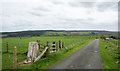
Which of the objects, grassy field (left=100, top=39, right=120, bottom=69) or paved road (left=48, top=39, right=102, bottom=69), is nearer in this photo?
paved road (left=48, top=39, right=102, bottom=69)

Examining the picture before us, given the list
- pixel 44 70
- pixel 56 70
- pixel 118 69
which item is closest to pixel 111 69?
pixel 118 69

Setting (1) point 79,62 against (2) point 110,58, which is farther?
(2) point 110,58

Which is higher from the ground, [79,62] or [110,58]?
[79,62]

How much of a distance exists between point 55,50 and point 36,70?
761 cm

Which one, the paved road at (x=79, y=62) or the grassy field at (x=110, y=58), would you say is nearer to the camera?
the paved road at (x=79, y=62)

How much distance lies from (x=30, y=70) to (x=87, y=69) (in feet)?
14.1

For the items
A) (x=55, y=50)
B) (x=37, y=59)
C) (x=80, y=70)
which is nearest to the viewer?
(x=80, y=70)

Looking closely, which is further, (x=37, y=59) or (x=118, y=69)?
(x=37, y=59)

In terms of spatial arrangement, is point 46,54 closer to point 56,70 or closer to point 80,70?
point 56,70

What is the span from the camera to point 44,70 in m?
7.98

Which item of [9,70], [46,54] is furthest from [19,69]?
[46,54]

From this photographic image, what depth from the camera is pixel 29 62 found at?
1020cm

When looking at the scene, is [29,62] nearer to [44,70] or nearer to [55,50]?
[44,70]

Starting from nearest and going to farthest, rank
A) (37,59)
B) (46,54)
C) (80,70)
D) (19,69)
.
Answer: (80,70) < (19,69) < (37,59) < (46,54)
